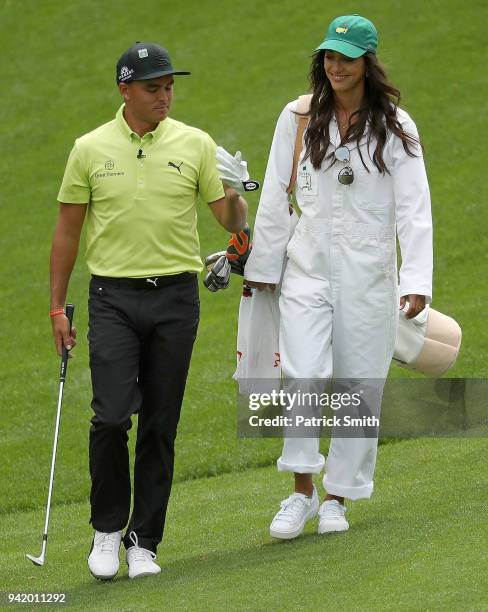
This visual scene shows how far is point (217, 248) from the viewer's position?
17.3 m

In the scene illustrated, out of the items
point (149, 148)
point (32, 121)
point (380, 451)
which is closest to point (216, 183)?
point (149, 148)

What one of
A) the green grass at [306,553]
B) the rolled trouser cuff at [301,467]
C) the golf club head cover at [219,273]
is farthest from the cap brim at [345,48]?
the green grass at [306,553]

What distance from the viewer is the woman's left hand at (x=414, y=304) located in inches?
272

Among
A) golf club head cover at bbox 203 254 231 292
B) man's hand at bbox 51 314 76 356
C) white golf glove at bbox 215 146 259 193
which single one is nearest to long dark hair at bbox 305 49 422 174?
white golf glove at bbox 215 146 259 193

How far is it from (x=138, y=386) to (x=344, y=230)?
1.23 metres

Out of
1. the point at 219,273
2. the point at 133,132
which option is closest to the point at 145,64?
the point at 133,132

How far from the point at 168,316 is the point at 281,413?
1092mm

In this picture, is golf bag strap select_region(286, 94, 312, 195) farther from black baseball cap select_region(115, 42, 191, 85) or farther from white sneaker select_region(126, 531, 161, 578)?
white sneaker select_region(126, 531, 161, 578)

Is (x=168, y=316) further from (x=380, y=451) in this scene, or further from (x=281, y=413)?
(x=380, y=451)

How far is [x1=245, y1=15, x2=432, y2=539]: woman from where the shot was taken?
6984 mm

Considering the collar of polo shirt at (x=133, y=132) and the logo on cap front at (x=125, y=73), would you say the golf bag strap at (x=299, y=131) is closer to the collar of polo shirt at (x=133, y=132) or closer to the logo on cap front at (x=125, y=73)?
the collar of polo shirt at (x=133, y=132)

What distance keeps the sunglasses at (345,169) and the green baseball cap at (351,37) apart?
45 centimetres

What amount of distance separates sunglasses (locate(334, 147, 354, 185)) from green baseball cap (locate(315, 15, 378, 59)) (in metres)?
0.45

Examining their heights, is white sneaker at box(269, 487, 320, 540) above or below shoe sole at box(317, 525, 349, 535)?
above
